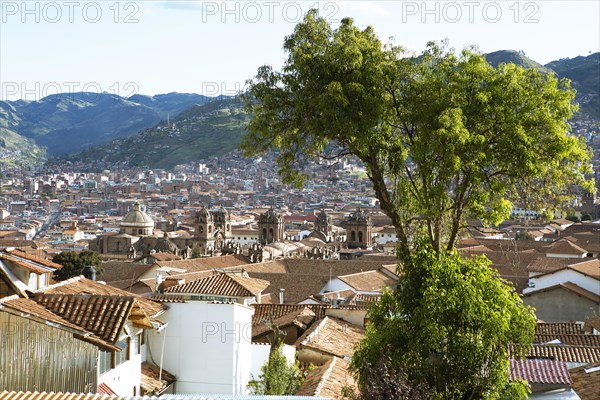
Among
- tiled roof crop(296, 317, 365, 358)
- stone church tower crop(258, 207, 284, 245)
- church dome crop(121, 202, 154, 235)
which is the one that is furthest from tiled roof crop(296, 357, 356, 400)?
church dome crop(121, 202, 154, 235)

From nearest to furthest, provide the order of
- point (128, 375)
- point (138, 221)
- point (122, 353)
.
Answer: point (122, 353) → point (128, 375) → point (138, 221)

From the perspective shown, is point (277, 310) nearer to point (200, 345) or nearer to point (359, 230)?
point (200, 345)

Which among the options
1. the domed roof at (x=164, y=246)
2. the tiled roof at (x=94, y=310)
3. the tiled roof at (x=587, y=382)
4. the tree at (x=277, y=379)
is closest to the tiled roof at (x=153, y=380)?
the tree at (x=277, y=379)

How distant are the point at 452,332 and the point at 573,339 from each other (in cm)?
1137

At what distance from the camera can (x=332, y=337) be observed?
63.4 feet

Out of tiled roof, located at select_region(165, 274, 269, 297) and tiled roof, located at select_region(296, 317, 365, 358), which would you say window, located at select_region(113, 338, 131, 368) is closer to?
tiled roof, located at select_region(296, 317, 365, 358)

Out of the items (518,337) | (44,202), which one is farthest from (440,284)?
(44,202)

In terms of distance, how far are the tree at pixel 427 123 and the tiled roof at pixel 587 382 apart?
2.37 metres

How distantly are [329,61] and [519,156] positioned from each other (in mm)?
2577

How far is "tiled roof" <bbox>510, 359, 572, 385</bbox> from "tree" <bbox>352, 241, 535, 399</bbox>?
1.51 m

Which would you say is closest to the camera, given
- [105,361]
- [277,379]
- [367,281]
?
[105,361]

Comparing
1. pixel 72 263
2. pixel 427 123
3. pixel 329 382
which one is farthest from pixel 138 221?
pixel 427 123

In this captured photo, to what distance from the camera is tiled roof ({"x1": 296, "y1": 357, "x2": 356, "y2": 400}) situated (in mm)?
12078

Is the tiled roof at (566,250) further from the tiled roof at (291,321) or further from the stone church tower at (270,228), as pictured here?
the stone church tower at (270,228)
